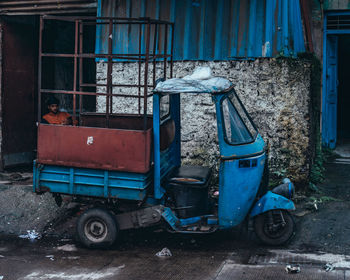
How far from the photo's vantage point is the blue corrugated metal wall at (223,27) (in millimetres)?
7891

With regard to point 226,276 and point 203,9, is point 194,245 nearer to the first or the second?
point 226,276

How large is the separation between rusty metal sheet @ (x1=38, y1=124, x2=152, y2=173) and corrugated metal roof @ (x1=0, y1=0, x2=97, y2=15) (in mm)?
3907

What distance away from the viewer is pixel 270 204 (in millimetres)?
5934

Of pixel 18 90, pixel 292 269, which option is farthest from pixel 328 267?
pixel 18 90

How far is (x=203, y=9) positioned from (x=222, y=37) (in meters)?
0.59

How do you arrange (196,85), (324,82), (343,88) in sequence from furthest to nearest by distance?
(343,88) → (324,82) → (196,85)

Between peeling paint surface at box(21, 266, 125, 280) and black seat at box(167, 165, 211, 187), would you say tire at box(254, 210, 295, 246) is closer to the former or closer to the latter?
black seat at box(167, 165, 211, 187)

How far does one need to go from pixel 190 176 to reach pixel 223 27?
309 centimetres

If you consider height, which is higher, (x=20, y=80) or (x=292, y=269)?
(x=20, y=80)

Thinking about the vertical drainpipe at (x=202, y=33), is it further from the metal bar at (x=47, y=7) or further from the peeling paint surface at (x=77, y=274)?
the peeling paint surface at (x=77, y=274)

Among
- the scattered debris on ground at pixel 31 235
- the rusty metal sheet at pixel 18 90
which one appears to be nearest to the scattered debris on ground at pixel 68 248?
the scattered debris on ground at pixel 31 235

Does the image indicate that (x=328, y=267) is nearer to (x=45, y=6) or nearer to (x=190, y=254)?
(x=190, y=254)

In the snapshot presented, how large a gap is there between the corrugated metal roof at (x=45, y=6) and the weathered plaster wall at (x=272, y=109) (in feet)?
7.40

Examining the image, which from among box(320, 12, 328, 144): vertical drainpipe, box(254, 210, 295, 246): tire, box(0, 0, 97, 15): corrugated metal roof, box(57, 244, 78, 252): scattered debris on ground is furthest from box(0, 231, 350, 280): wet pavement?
box(320, 12, 328, 144): vertical drainpipe
